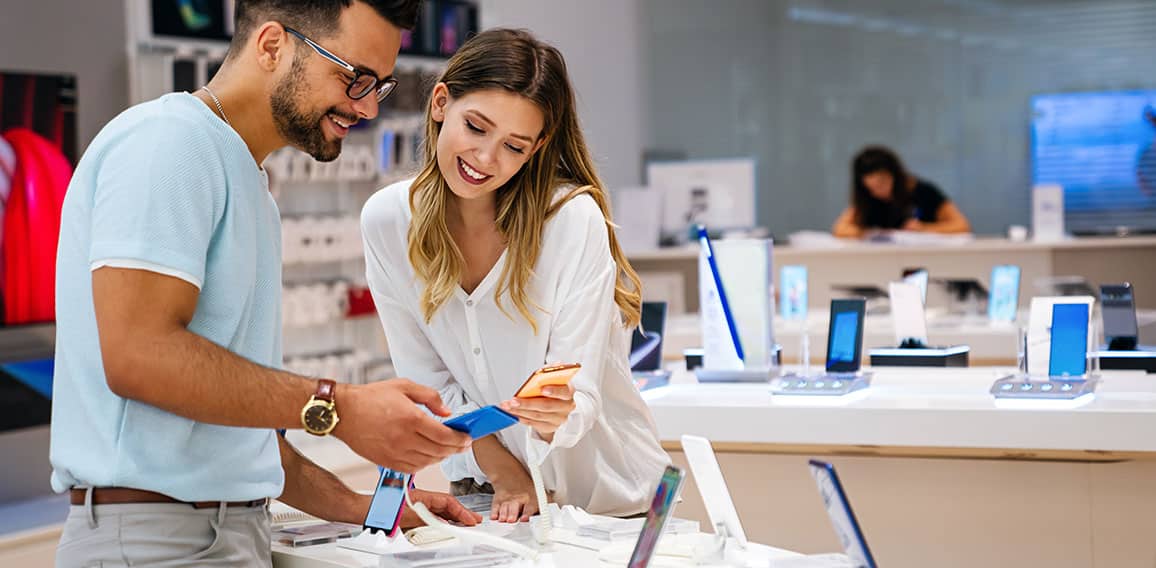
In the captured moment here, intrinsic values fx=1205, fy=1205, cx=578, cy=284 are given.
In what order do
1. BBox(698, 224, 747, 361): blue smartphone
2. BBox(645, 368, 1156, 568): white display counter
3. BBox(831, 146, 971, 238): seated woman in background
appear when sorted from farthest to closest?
BBox(831, 146, 971, 238): seated woman in background
BBox(698, 224, 747, 361): blue smartphone
BBox(645, 368, 1156, 568): white display counter

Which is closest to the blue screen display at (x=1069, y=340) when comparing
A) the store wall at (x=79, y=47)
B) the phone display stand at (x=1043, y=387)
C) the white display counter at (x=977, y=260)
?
the phone display stand at (x=1043, y=387)

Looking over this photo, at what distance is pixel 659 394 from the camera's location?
3100 millimetres

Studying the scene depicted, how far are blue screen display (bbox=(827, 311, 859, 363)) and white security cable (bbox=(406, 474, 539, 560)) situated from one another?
1.33 meters

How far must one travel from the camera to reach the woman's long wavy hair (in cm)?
217

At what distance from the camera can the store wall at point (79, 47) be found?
15.1 ft

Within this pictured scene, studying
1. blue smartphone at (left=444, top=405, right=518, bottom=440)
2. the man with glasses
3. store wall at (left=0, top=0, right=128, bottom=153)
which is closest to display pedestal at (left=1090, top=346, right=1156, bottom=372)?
blue smartphone at (left=444, top=405, right=518, bottom=440)

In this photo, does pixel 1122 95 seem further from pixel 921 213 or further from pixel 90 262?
pixel 90 262

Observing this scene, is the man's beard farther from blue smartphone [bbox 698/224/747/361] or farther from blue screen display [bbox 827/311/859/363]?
blue screen display [bbox 827/311/859/363]

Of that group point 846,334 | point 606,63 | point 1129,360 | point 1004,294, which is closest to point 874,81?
point 606,63

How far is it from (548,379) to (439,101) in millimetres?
690

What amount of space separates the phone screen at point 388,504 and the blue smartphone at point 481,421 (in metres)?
0.22

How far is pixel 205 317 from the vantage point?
1.52 metres

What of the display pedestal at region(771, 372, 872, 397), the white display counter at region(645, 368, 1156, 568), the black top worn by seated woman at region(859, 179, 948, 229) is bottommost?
the white display counter at region(645, 368, 1156, 568)

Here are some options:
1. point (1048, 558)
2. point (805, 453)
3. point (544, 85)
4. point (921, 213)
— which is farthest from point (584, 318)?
point (921, 213)
